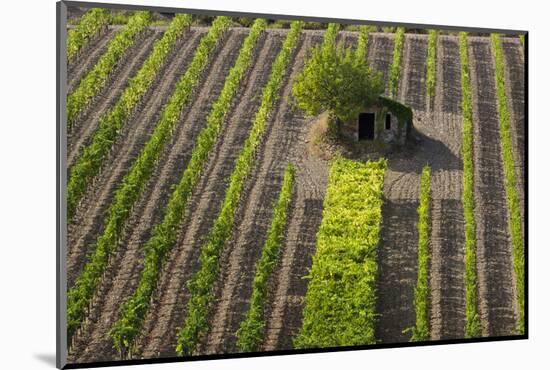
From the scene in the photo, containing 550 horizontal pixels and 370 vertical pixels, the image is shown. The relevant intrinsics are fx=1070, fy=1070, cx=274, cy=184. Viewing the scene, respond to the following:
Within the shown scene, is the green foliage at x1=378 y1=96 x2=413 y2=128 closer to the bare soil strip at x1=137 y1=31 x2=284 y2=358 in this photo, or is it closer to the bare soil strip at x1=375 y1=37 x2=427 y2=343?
the bare soil strip at x1=375 y1=37 x2=427 y2=343

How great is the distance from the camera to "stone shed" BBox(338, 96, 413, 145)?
68.4 feet

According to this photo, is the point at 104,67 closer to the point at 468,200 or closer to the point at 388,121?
the point at 388,121

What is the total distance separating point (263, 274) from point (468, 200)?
4588 mm

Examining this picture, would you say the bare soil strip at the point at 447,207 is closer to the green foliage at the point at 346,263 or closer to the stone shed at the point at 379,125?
the stone shed at the point at 379,125

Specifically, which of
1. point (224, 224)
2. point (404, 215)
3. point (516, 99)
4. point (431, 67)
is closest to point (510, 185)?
point (516, 99)

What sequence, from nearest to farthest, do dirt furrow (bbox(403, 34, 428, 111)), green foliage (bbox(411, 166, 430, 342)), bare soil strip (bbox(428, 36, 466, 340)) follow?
green foliage (bbox(411, 166, 430, 342)) < bare soil strip (bbox(428, 36, 466, 340)) < dirt furrow (bbox(403, 34, 428, 111))

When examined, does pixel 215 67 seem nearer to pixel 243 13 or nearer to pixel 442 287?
pixel 243 13

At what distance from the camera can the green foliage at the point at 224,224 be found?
1894cm

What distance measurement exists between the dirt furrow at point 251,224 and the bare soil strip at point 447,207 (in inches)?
117

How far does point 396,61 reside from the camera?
837 inches

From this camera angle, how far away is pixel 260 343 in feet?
63.4

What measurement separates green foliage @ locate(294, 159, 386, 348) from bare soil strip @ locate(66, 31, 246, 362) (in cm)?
287

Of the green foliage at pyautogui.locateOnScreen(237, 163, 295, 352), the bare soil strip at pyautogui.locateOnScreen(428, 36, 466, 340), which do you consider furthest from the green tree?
the bare soil strip at pyautogui.locateOnScreen(428, 36, 466, 340)

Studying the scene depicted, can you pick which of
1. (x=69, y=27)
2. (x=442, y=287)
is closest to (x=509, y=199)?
(x=442, y=287)
